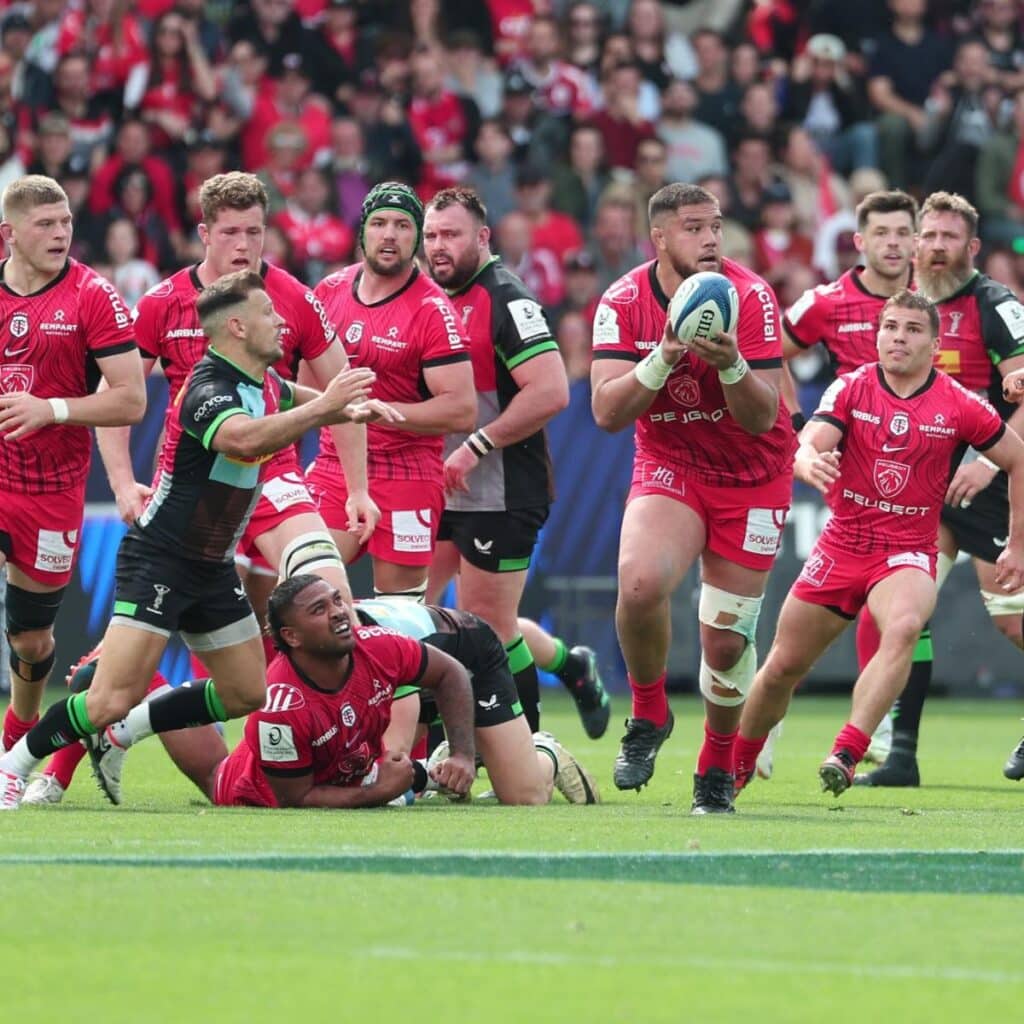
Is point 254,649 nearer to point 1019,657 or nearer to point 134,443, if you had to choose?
point 134,443

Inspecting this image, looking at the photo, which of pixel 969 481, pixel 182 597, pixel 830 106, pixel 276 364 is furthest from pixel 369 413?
pixel 830 106

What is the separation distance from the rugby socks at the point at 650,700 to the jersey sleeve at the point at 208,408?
2207 millimetres

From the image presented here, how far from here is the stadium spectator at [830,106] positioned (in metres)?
20.3

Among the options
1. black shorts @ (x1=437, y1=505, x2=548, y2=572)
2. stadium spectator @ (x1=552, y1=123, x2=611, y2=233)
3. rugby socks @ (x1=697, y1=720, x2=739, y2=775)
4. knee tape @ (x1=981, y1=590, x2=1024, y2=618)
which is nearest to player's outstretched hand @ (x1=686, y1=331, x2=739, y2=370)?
rugby socks @ (x1=697, y1=720, x2=739, y2=775)

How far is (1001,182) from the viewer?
64.1 ft

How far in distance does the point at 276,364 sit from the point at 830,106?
11800 millimetres

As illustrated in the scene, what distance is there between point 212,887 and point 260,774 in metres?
2.72

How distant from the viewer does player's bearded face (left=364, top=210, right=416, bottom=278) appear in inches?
403

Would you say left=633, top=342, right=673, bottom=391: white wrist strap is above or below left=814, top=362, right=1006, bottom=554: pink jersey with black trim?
above

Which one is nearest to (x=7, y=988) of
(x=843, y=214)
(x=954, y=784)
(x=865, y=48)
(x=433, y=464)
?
(x=433, y=464)

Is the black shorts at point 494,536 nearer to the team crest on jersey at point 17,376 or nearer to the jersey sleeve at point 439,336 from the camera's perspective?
the jersey sleeve at point 439,336

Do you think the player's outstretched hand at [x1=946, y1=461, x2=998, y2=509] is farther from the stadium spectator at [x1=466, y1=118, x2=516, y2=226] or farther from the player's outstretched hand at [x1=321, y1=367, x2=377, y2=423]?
the stadium spectator at [x1=466, y1=118, x2=516, y2=226]

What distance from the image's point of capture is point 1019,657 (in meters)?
16.1

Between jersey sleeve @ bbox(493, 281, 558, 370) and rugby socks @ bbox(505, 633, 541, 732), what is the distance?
132 cm
